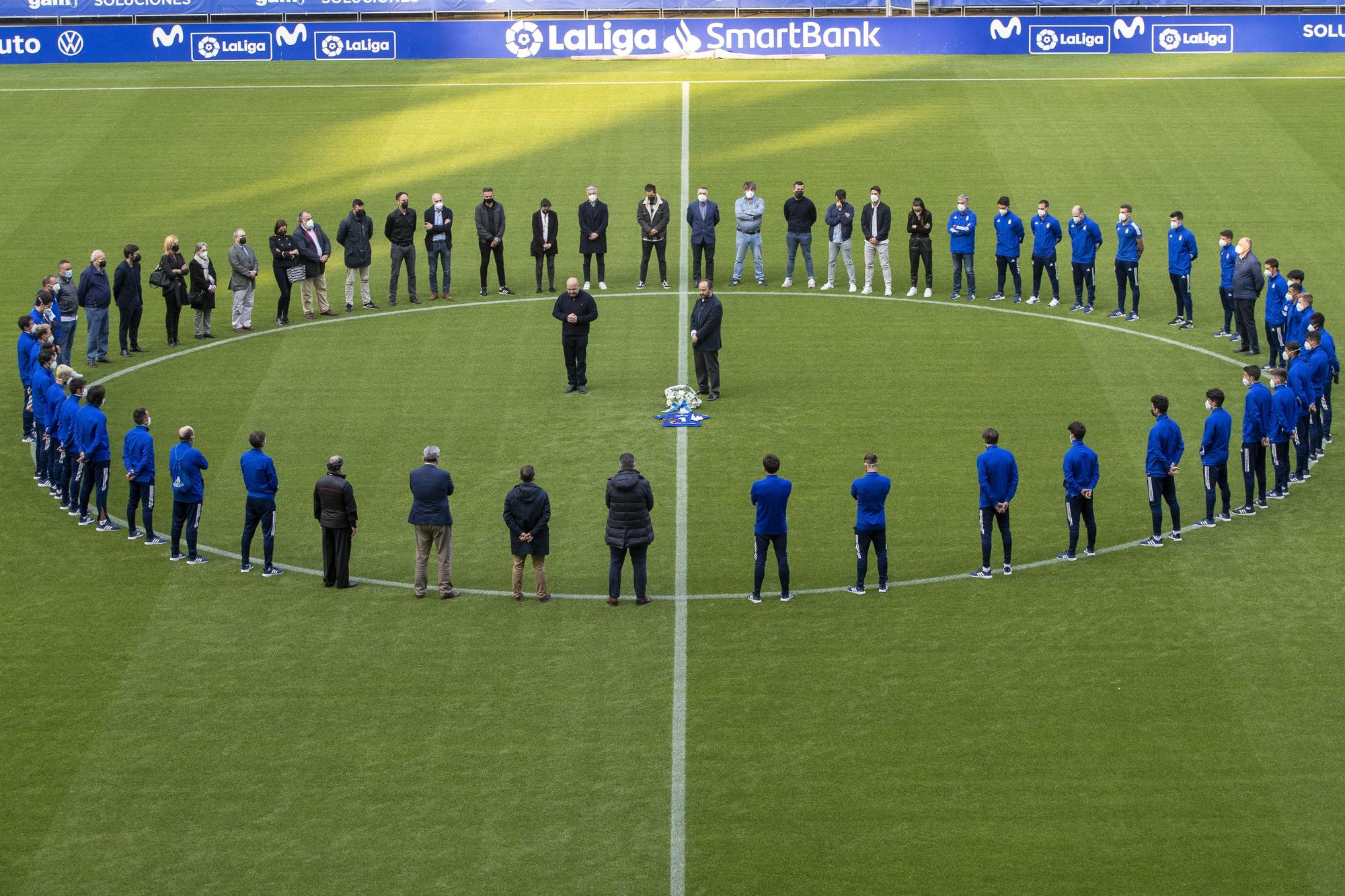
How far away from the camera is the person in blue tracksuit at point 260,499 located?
64.3ft

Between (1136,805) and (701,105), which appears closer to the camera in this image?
(1136,805)

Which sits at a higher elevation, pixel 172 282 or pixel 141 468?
pixel 172 282

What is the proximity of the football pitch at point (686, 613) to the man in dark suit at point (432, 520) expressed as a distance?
30 cm

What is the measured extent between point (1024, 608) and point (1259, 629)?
2460mm

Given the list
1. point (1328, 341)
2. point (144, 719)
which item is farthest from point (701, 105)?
point (144, 719)

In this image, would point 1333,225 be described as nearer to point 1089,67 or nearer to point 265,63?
point 1089,67

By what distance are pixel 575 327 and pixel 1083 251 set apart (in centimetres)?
925

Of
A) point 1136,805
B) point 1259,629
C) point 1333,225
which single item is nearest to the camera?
point 1136,805

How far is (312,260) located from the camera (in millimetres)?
29781

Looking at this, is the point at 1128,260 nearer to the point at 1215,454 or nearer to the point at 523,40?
the point at 1215,454

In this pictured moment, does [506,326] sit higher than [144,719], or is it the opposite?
[506,326]

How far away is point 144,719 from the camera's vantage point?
16.9 metres

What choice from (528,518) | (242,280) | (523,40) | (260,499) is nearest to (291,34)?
(523,40)

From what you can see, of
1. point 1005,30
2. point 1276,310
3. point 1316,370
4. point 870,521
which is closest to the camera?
point 870,521
